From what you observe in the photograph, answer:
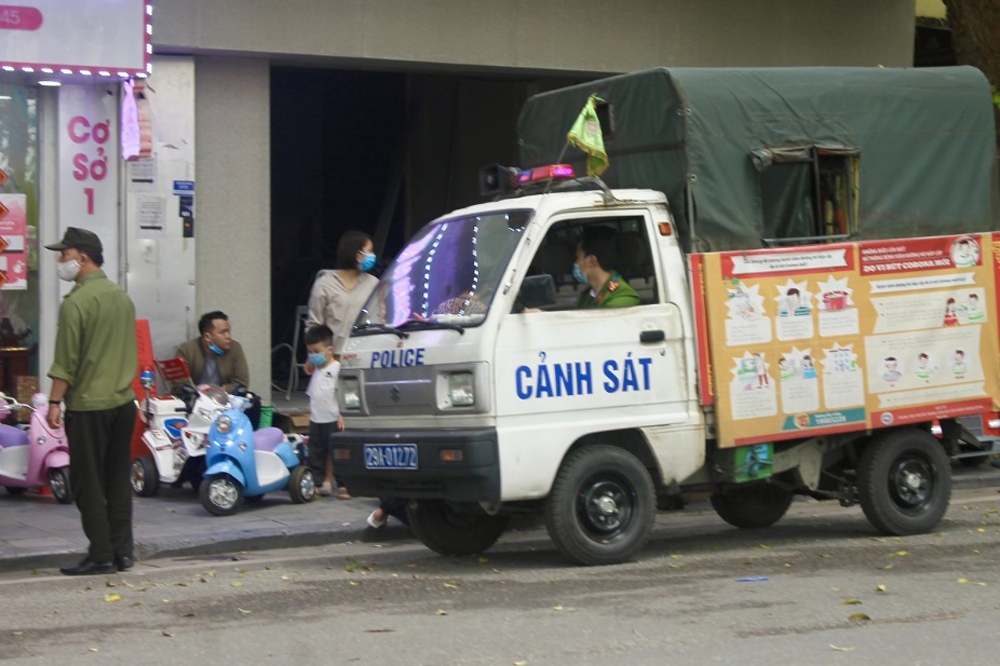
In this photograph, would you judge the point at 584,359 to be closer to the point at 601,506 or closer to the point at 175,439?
Result: the point at 601,506

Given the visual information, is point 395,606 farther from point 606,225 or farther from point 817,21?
point 817,21

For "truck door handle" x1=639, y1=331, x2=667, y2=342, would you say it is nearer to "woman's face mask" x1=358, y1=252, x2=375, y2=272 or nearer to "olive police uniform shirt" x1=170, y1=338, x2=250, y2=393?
"woman's face mask" x1=358, y1=252, x2=375, y2=272

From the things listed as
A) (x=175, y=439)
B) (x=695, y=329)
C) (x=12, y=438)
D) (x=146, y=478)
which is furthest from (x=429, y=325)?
(x=12, y=438)

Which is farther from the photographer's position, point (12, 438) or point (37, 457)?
point (12, 438)

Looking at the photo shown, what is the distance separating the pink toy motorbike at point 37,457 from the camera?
1145 cm

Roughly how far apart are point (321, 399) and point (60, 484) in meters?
2.15

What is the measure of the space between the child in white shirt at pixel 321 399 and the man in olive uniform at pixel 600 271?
3.02m

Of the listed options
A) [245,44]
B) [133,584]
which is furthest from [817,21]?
[133,584]

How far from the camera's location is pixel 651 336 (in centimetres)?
856

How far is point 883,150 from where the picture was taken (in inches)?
375

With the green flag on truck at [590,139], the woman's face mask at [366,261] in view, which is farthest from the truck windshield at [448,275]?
the woman's face mask at [366,261]

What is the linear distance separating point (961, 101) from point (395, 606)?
5.21 metres

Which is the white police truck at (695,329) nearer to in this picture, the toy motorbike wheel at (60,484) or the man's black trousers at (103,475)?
the man's black trousers at (103,475)

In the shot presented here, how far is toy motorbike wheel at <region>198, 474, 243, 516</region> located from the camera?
1071 cm
